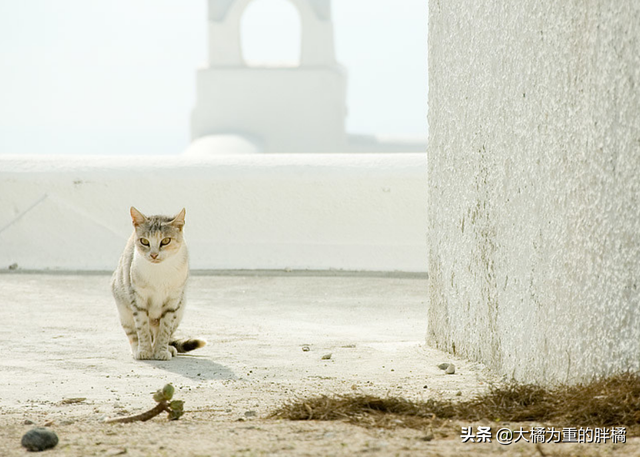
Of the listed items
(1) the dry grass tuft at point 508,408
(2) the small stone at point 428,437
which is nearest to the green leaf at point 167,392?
(1) the dry grass tuft at point 508,408

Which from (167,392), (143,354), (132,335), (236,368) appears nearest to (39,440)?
(167,392)

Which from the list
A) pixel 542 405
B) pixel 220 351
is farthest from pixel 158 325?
pixel 542 405

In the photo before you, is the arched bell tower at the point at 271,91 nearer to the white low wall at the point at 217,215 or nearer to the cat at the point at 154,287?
the white low wall at the point at 217,215

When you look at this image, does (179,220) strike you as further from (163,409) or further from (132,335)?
(163,409)

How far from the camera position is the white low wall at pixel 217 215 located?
21.9 ft

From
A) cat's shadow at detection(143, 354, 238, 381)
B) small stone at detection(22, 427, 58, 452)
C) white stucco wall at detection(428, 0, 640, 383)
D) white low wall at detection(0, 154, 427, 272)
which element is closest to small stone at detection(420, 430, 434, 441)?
white stucco wall at detection(428, 0, 640, 383)

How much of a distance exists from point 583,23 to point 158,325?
223cm

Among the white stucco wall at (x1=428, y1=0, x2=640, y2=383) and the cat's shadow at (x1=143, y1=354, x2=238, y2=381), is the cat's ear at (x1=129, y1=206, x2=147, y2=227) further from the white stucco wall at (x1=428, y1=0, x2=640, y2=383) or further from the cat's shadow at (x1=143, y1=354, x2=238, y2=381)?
the white stucco wall at (x1=428, y1=0, x2=640, y2=383)

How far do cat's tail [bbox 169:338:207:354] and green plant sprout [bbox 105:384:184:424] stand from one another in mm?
1363

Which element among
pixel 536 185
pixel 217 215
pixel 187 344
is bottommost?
pixel 187 344

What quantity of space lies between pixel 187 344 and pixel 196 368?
39 cm

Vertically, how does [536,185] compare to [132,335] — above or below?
above

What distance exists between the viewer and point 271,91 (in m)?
13.3

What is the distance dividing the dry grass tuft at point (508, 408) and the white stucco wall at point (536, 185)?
99 millimetres
